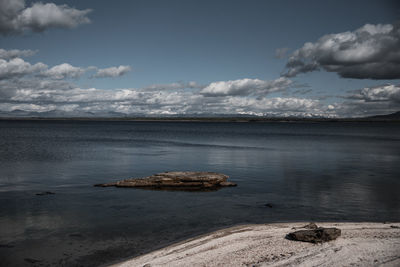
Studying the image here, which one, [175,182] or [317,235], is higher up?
[317,235]

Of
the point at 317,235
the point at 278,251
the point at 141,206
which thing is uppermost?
the point at 317,235

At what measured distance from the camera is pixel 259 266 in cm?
1210

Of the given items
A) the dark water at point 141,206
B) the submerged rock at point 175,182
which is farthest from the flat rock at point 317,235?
the submerged rock at point 175,182

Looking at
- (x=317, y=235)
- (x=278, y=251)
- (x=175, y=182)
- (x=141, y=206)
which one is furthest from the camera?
(x=175, y=182)

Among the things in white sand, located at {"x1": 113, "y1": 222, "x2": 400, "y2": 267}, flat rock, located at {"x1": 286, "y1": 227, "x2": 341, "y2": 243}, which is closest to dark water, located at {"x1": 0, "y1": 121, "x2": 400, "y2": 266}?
white sand, located at {"x1": 113, "y1": 222, "x2": 400, "y2": 267}

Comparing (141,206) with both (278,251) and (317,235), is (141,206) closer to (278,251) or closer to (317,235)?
(278,251)

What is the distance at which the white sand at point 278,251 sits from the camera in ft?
40.5

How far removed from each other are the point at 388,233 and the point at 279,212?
298 inches

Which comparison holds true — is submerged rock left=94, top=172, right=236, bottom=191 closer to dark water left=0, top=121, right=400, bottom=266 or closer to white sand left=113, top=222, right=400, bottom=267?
dark water left=0, top=121, right=400, bottom=266

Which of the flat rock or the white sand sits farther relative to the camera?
the flat rock

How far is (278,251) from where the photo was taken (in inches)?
529

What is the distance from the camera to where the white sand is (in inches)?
486

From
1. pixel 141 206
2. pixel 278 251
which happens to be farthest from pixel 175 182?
pixel 278 251

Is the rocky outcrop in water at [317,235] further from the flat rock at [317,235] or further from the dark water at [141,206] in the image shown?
the dark water at [141,206]
